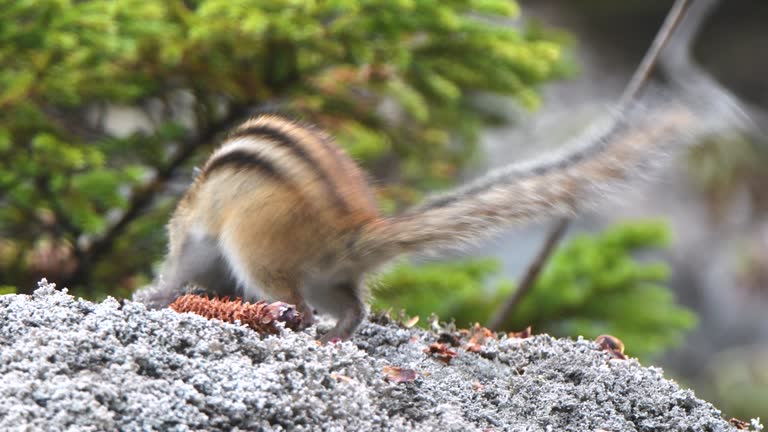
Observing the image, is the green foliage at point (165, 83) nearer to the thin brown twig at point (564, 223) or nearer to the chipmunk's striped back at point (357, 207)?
the thin brown twig at point (564, 223)

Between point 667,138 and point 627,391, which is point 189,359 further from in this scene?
point 667,138

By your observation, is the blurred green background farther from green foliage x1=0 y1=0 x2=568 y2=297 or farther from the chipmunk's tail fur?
the chipmunk's tail fur

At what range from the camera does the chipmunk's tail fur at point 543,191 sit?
95.2 inches

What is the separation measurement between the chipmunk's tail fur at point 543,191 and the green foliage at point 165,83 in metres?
1.51

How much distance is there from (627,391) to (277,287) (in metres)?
0.93

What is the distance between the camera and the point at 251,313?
6.86ft

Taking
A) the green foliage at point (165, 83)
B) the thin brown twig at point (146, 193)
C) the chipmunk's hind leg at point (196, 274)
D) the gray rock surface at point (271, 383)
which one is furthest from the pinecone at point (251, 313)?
the thin brown twig at point (146, 193)

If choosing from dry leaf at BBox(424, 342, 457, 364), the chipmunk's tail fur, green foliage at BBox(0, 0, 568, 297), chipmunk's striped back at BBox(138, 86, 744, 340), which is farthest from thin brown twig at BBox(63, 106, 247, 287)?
dry leaf at BBox(424, 342, 457, 364)

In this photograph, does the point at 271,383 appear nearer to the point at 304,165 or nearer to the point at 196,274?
the point at 304,165

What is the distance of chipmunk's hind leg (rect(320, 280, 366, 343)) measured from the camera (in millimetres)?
2449

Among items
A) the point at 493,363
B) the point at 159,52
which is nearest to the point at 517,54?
the point at 159,52

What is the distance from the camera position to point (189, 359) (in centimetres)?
185

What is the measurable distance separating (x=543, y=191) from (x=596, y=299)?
9.38 feet

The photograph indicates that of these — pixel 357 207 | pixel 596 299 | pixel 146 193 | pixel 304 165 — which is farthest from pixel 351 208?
pixel 596 299
